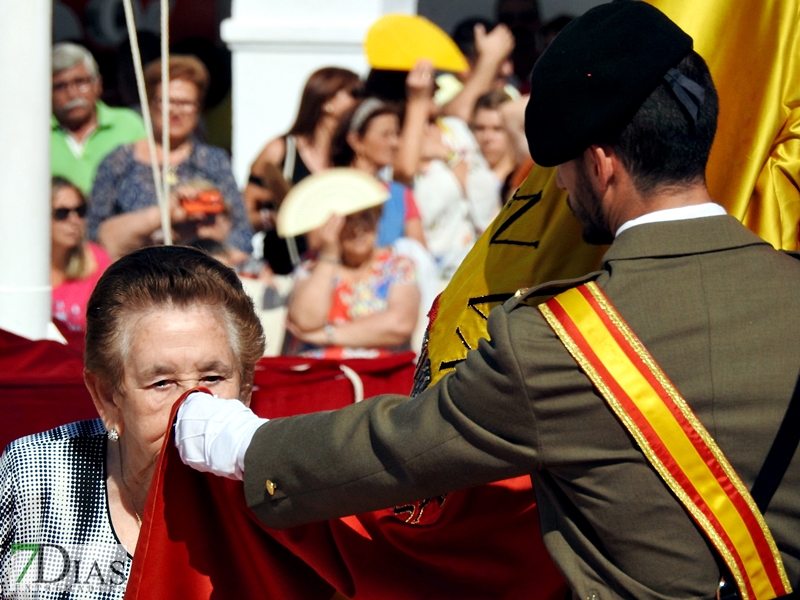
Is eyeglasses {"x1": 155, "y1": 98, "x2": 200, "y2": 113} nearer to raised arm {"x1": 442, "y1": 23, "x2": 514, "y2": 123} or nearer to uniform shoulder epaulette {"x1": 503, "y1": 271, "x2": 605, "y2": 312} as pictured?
raised arm {"x1": 442, "y1": 23, "x2": 514, "y2": 123}

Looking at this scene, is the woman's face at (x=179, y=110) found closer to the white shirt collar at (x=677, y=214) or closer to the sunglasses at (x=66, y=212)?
the sunglasses at (x=66, y=212)

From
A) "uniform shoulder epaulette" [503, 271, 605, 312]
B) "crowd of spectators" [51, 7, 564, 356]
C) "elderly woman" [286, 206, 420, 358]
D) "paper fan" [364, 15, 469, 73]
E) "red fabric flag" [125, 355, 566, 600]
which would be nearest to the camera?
"uniform shoulder epaulette" [503, 271, 605, 312]

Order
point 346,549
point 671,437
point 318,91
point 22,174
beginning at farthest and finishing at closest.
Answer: point 318,91 → point 22,174 → point 346,549 → point 671,437

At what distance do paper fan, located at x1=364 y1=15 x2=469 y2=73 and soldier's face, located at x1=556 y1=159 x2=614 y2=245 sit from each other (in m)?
3.92

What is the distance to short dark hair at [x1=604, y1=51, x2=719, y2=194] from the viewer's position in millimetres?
1585

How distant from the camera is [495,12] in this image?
21.6 ft

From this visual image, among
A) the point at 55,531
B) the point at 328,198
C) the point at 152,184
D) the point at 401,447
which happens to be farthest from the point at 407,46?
the point at 401,447

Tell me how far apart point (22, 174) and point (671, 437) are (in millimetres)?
2782

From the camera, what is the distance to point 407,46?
18.7ft

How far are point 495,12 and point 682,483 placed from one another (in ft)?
17.9

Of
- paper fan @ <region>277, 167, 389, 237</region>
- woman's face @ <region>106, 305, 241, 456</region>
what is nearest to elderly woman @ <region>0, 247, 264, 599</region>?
woman's face @ <region>106, 305, 241, 456</region>

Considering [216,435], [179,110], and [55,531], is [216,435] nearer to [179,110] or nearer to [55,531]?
[55,531]

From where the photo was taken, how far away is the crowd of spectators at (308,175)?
15.9 feet

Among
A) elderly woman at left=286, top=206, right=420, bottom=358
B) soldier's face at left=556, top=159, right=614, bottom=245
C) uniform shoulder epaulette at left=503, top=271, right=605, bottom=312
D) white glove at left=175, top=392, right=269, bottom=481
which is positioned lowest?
elderly woman at left=286, top=206, right=420, bottom=358
